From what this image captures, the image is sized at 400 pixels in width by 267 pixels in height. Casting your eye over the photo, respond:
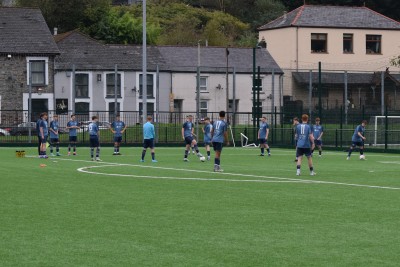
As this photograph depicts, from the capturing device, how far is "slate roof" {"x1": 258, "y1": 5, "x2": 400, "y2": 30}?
85312 millimetres

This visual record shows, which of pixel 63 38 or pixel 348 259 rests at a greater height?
pixel 63 38

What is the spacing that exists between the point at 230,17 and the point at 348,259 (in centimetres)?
9637

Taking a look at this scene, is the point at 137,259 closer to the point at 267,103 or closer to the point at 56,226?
the point at 56,226

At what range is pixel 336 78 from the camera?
62.9 m

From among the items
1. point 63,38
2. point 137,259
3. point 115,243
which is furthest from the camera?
point 63,38

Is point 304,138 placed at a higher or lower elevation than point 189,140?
higher

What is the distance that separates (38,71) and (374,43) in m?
31.7

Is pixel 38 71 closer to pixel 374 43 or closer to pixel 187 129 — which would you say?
pixel 374 43

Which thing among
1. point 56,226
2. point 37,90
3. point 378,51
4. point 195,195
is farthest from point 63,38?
point 56,226

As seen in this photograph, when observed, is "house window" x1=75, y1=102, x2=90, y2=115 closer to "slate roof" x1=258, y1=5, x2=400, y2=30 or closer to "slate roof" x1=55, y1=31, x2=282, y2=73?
"slate roof" x1=55, y1=31, x2=282, y2=73

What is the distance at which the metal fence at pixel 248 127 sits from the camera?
54.7m

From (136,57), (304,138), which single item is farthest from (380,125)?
(304,138)

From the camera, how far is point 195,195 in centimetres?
2175

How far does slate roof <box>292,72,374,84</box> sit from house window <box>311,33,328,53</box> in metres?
21.8
